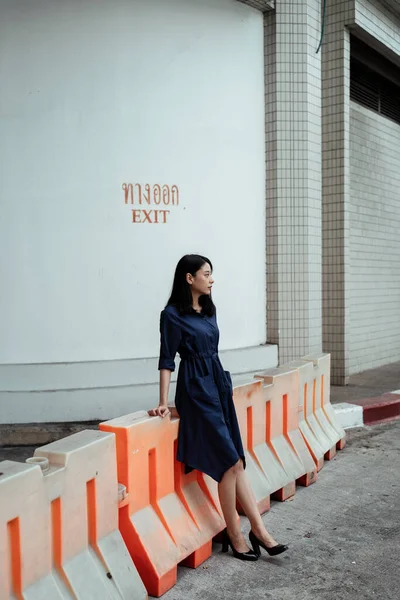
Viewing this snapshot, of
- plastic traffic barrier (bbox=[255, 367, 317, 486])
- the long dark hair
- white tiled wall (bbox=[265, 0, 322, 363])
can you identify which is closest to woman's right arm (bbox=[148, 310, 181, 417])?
the long dark hair

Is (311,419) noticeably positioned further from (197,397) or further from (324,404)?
(197,397)

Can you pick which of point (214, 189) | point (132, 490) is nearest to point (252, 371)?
point (214, 189)

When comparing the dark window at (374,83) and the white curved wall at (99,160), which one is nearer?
the white curved wall at (99,160)

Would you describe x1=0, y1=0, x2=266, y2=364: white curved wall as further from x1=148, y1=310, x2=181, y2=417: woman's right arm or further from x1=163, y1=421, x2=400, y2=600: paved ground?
x1=148, y1=310, x2=181, y2=417: woman's right arm

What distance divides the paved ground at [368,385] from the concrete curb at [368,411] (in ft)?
1.08

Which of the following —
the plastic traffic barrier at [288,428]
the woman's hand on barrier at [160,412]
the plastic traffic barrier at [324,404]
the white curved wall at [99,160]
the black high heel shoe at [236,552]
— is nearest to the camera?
the woman's hand on barrier at [160,412]

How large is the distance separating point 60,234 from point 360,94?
6.30 metres

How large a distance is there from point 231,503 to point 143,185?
4051 millimetres

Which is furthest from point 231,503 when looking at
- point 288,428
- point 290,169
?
point 290,169

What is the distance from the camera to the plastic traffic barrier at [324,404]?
627cm

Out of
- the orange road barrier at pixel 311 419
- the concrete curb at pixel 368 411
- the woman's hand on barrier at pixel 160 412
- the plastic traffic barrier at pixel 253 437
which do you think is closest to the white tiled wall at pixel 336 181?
the concrete curb at pixel 368 411

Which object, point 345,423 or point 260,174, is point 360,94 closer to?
point 260,174

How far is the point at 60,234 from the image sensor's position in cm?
684

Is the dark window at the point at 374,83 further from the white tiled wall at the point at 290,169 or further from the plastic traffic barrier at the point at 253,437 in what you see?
the plastic traffic barrier at the point at 253,437
